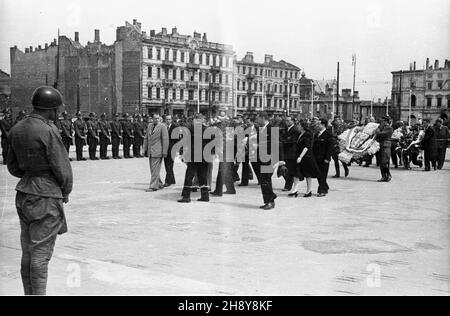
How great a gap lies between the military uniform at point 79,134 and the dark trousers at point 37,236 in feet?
56.0

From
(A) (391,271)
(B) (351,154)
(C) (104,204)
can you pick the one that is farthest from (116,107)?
(A) (391,271)

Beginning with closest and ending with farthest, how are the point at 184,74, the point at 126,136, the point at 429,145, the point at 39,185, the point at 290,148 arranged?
the point at 39,185, the point at 290,148, the point at 429,145, the point at 126,136, the point at 184,74

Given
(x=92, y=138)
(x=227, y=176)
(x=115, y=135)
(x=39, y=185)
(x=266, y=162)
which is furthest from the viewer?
(x=115, y=135)

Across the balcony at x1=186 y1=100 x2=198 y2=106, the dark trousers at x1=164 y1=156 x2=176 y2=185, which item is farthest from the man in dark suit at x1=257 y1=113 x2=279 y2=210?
the balcony at x1=186 y1=100 x2=198 y2=106

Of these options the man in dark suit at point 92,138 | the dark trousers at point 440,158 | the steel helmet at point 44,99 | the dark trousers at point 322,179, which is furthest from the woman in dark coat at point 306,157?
the man in dark suit at point 92,138

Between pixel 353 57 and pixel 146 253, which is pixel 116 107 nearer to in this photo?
pixel 353 57

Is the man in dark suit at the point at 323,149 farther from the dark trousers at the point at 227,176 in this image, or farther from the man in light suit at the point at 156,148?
the man in light suit at the point at 156,148

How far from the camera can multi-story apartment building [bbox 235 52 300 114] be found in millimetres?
90125

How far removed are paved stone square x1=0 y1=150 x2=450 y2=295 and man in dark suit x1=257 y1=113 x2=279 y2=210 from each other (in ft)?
1.08

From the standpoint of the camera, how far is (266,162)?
10.2m

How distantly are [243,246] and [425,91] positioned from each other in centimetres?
10427

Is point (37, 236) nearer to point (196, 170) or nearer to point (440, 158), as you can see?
point (196, 170)

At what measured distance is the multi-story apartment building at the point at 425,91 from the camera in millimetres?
101062

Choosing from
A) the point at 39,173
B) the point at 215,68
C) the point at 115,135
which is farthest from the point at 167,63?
the point at 39,173
